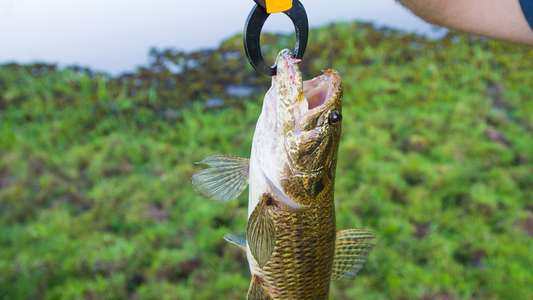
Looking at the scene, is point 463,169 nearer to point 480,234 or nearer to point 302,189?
point 480,234

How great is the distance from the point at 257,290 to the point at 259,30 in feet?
3.23

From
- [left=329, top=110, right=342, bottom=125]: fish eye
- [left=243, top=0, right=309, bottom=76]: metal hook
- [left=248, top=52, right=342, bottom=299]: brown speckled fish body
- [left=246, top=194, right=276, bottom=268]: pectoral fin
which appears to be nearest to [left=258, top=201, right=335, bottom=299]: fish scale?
[left=248, top=52, right=342, bottom=299]: brown speckled fish body

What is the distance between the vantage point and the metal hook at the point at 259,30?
1.16m

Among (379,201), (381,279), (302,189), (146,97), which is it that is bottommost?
(381,279)

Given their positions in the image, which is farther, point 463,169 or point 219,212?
point 463,169

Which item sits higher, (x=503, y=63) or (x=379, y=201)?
(x=503, y=63)

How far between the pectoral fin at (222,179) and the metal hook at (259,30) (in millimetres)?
391

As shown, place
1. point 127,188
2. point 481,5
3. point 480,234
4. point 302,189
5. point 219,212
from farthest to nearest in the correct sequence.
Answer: point 127,188, point 219,212, point 480,234, point 481,5, point 302,189

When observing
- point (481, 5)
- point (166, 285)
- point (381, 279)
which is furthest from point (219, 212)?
point (481, 5)

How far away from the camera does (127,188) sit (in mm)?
4398

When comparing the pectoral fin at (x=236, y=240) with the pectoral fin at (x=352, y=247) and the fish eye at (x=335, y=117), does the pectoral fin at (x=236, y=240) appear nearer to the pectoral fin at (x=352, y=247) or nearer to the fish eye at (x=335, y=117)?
the pectoral fin at (x=352, y=247)

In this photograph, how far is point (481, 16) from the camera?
6.73ft

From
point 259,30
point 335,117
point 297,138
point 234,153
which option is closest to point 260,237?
point 297,138

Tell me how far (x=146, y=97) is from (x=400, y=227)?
4394 millimetres
